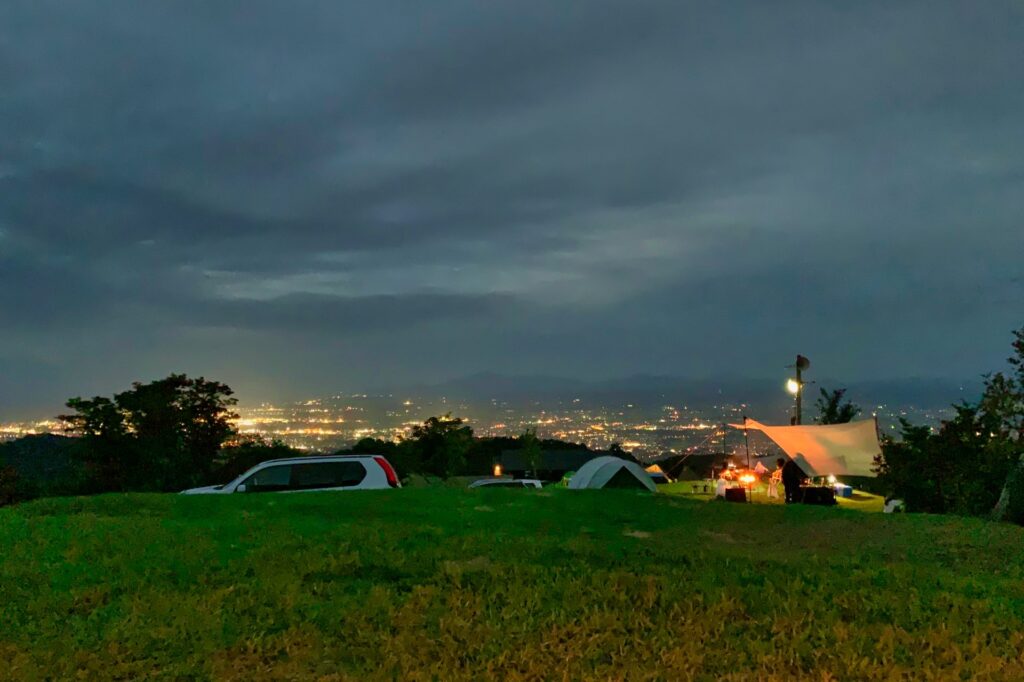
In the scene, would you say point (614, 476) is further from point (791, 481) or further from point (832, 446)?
point (832, 446)

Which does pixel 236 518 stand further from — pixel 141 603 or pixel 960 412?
pixel 960 412

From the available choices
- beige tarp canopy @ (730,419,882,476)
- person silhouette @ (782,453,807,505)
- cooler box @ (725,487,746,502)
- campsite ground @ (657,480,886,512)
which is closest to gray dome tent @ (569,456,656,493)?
campsite ground @ (657,480,886,512)

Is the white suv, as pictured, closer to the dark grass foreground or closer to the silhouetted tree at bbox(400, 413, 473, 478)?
the dark grass foreground

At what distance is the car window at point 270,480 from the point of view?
16.9 meters

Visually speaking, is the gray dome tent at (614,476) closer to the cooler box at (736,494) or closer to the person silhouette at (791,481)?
the cooler box at (736,494)

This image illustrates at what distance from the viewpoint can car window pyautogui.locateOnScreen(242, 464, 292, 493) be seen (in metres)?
16.9

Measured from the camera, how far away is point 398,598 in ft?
22.0

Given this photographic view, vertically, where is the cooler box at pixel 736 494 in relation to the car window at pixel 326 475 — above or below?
below

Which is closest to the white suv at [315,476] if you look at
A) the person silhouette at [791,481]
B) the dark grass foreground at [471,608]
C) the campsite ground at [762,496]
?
the dark grass foreground at [471,608]

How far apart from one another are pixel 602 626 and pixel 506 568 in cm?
190

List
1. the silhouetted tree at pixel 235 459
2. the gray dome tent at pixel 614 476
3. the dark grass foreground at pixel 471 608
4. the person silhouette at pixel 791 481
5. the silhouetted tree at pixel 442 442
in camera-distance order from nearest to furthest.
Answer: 1. the dark grass foreground at pixel 471 608
2. the person silhouette at pixel 791 481
3. the silhouetted tree at pixel 235 459
4. the gray dome tent at pixel 614 476
5. the silhouetted tree at pixel 442 442

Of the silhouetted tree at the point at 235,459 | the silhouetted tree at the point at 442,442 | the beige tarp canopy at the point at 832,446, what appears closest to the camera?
the beige tarp canopy at the point at 832,446

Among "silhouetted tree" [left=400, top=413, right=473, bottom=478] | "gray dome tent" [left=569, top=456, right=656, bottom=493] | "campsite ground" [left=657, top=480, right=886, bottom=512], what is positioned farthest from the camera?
"silhouetted tree" [left=400, top=413, right=473, bottom=478]

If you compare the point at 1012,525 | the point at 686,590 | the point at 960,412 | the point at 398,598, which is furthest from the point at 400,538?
the point at 960,412
